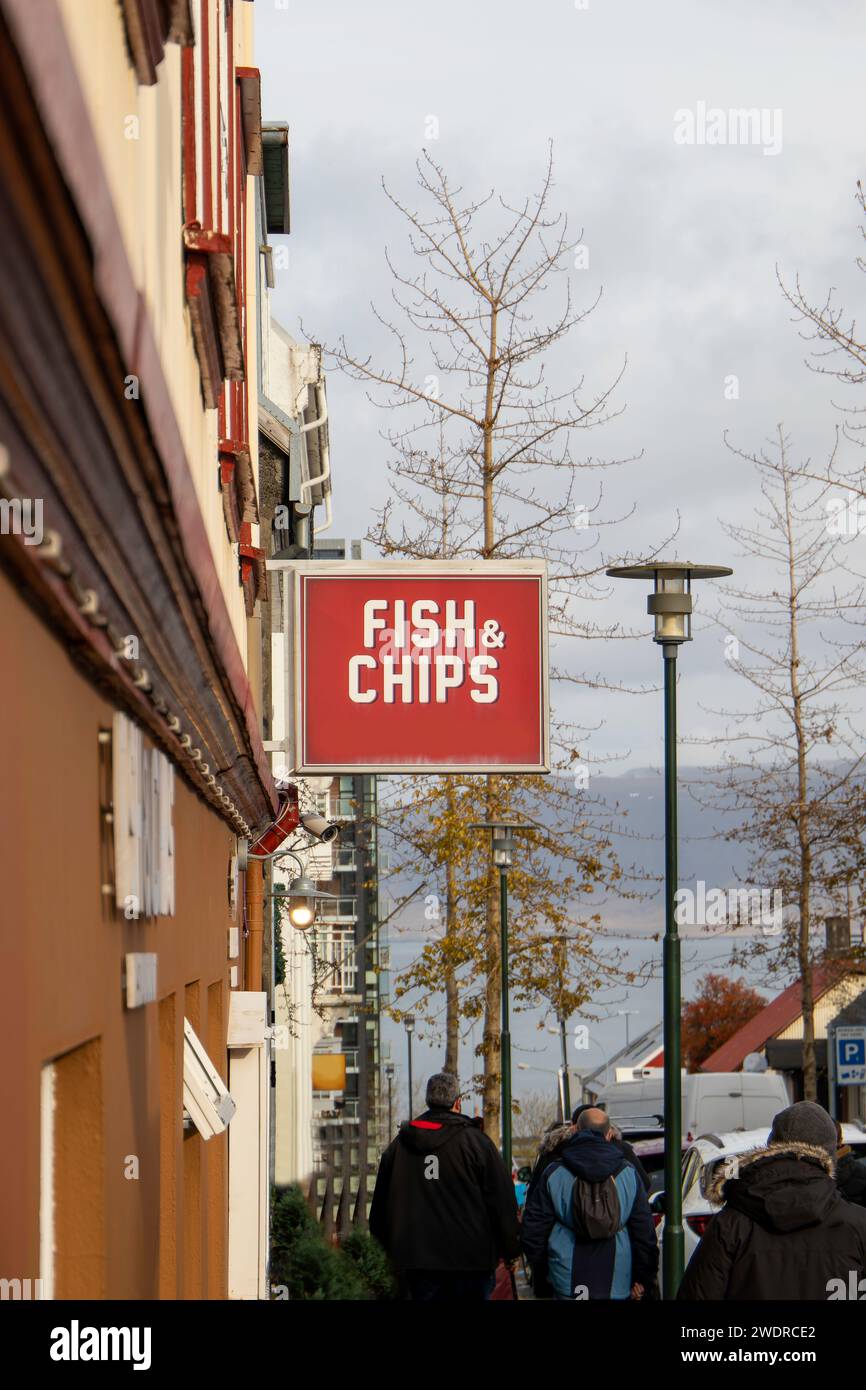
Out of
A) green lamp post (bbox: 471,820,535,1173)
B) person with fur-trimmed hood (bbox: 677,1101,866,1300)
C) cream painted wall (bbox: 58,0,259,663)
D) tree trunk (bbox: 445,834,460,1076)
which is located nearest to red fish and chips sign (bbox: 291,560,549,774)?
cream painted wall (bbox: 58,0,259,663)

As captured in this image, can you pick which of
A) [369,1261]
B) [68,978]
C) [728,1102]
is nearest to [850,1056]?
[728,1102]

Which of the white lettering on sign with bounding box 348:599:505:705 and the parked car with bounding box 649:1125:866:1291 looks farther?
the parked car with bounding box 649:1125:866:1291

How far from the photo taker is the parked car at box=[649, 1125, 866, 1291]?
589 inches

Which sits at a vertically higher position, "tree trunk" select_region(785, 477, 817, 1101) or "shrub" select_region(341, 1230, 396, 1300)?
"tree trunk" select_region(785, 477, 817, 1101)

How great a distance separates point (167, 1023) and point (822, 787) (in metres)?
27.2

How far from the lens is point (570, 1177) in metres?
9.89

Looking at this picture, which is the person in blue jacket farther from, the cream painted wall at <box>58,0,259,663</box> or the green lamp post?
the green lamp post

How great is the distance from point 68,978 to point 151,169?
232 cm

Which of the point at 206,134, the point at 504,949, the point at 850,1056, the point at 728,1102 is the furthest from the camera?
the point at 728,1102

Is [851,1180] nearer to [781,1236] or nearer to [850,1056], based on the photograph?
[781,1236]

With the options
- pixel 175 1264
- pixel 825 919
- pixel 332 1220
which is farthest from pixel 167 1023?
pixel 825 919

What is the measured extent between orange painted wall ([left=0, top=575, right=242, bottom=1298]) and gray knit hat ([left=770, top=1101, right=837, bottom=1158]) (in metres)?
1.96

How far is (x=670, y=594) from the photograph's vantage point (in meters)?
13.4
